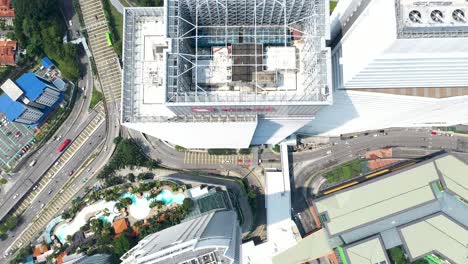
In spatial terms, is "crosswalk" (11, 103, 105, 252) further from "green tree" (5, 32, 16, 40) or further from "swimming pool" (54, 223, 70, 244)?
"green tree" (5, 32, 16, 40)

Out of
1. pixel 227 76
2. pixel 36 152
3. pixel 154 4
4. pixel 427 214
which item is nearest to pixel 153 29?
pixel 227 76

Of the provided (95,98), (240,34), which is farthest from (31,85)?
(240,34)

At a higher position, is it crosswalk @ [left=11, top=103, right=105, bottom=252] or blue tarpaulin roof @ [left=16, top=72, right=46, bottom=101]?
blue tarpaulin roof @ [left=16, top=72, right=46, bottom=101]

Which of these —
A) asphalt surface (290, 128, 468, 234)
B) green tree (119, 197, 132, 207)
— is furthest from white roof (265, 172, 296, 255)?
green tree (119, 197, 132, 207)

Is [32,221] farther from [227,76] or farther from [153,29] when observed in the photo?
[227,76]

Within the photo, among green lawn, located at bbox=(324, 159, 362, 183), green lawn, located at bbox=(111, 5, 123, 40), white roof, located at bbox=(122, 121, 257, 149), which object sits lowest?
green lawn, located at bbox=(324, 159, 362, 183)
